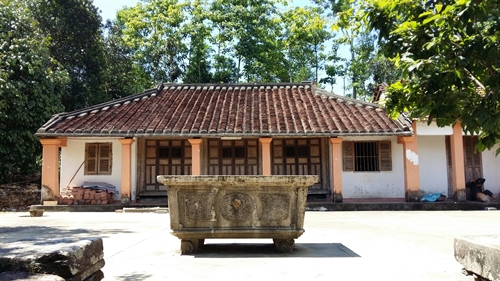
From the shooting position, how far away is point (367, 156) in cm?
1441

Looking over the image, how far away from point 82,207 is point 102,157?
2.13 meters

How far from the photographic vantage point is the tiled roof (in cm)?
1297

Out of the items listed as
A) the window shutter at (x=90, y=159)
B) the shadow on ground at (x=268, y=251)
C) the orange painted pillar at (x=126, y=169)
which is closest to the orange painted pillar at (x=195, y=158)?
the orange painted pillar at (x=126, y=169)

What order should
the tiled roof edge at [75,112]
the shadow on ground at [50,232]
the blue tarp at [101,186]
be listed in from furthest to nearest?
the blue tarp at [101,186], the tiled roof edge at [75,112], the shadow on ground at [50,232]

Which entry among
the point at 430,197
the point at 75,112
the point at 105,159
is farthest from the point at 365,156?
the point at 75,112

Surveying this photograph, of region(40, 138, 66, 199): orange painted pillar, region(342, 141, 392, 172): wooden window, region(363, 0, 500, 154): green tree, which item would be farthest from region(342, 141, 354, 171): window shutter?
region(363, 0, 500, 154): green tree

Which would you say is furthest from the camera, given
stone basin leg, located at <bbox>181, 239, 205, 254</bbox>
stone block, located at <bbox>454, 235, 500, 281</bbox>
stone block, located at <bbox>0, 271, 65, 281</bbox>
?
stone basin leg, located at <bbox>181, 239, 205, 254</bbox>

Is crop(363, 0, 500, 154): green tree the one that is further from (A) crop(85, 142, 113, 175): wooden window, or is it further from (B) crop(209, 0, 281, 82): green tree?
(B) crop(209, 0, 281, 82): green tree

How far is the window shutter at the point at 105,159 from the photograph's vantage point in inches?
558

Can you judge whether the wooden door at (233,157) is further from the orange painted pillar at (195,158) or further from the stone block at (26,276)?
the stone block at (26,276)

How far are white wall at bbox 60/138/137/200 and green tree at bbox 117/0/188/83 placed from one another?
11543mm

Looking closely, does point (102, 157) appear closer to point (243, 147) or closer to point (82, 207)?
point (82, 207)

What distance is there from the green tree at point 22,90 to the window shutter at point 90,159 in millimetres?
A: 3255

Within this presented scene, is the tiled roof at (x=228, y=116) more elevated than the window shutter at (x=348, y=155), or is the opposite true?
the tiled roof at (x=228, y=116)
